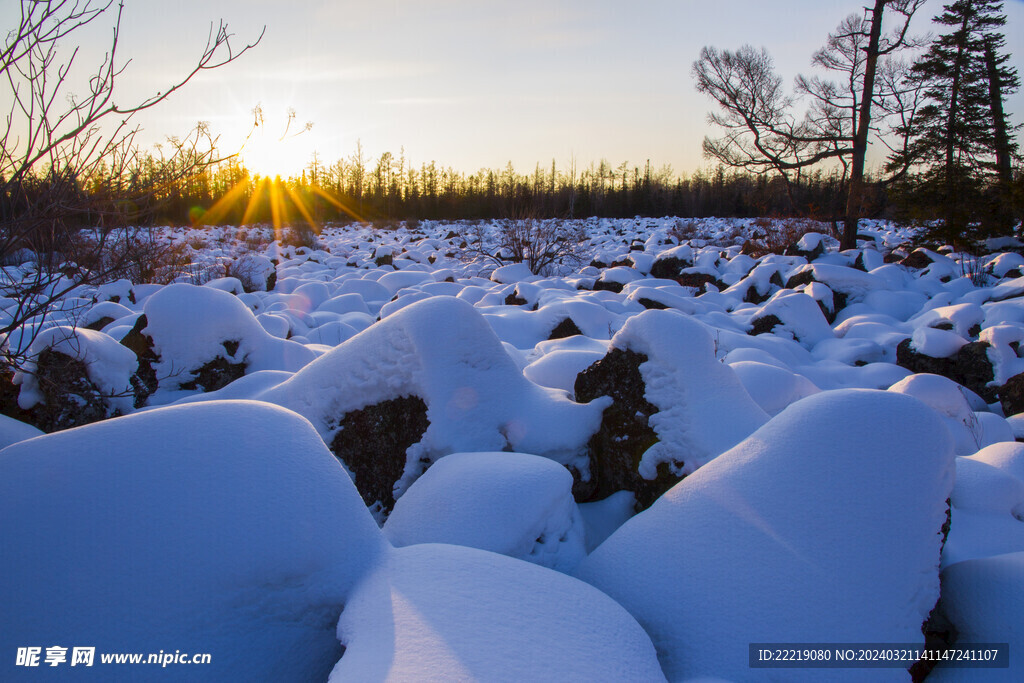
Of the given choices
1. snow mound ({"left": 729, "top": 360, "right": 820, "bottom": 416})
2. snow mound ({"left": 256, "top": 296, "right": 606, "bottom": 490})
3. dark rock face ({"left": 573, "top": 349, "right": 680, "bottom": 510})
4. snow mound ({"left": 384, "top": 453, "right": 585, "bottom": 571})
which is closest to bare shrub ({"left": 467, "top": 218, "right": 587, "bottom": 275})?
snow mound ({"left": 729, "top": 360, "right": 820, "bottom": 416})

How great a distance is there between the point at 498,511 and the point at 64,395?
3378 millimetres

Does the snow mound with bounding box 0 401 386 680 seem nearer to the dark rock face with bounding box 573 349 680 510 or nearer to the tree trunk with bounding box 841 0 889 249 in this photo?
the dark rock face with bounding box 573 349 680 510

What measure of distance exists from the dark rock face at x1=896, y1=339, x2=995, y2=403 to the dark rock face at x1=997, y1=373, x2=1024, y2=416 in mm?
248

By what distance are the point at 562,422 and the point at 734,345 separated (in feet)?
13.3

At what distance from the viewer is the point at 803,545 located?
1.65 metres

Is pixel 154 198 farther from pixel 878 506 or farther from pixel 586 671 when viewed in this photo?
pixel 878 506

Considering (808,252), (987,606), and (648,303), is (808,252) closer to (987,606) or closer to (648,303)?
(648,303)

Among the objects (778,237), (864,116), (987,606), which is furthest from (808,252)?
(987,606)

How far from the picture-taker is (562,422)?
9.55 feet

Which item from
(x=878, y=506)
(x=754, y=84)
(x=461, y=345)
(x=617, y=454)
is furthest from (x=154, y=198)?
(x=754, y=84)

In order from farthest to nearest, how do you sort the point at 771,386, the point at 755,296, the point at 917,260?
the point at 917,260, the point at 755,296, the point at 771,386

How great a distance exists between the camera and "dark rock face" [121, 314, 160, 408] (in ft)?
12.8

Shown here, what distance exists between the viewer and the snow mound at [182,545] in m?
1.33

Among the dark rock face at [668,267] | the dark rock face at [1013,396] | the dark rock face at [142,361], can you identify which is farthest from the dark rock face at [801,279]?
the dark rock face at [142,361]
